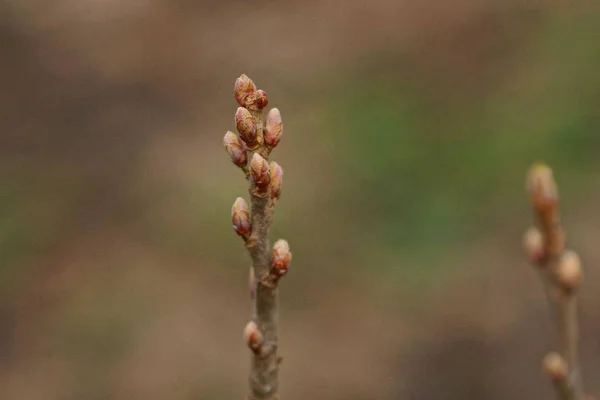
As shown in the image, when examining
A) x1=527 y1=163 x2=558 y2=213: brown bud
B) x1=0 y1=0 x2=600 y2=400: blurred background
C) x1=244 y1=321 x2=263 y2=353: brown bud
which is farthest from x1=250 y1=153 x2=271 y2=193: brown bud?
x1=0 y1=0 x2=600 y2=400: blurred background

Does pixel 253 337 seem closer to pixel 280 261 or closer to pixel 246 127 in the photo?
pixel 280 261

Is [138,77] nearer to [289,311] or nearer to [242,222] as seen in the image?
[289,311]

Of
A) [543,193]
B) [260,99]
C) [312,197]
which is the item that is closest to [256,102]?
[260,99]

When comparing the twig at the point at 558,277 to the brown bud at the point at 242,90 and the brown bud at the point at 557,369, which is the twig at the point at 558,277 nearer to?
the brown bud at the point at 557,369

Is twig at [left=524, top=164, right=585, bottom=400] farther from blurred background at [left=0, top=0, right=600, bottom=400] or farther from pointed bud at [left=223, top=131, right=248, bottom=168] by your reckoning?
blurred background at [left=0, top=0, right=600, bottom=400]

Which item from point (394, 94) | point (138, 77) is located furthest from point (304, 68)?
→ point (138, 77)

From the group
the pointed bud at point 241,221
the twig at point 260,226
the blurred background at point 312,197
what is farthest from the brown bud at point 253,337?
the blurred background at point 312,197

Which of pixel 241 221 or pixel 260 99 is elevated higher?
pixel 260 99
